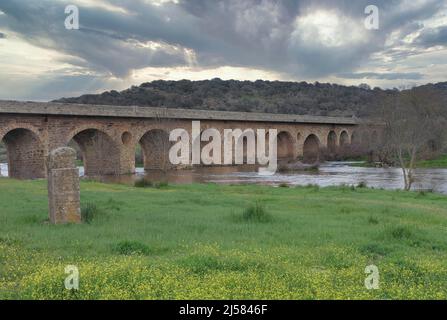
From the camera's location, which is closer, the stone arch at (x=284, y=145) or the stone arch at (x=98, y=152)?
the stone arch at (x=98, y=152)

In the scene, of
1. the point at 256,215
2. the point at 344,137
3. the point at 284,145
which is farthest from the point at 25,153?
the point at 344,137

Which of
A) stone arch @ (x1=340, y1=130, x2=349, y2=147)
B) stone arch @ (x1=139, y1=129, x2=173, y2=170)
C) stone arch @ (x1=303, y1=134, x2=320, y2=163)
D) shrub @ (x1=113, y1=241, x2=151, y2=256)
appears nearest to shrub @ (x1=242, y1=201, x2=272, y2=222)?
shrub @ (x1=113, y1=241, x2=151, y2=256)

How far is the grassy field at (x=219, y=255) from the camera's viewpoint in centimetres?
475

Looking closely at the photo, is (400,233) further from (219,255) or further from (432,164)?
(432,164)

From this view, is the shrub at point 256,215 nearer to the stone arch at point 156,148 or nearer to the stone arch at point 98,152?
the stone arch at point 98,152

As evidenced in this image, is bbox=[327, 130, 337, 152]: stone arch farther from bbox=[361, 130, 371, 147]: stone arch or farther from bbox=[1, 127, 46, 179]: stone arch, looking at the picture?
bbox=[1, 127, 46, 179]: stone arch

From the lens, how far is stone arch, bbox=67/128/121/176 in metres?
38.0

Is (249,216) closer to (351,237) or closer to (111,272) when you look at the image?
(351,237)

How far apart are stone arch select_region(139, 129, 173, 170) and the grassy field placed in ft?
104

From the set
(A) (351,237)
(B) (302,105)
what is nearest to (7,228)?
(A) (351,237)

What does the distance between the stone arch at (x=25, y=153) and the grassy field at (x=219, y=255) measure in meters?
21.1

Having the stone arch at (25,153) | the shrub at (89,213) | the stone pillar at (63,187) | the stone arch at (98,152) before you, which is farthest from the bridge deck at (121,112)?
the stone pillar at (63,187)

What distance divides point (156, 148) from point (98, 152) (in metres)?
7.30

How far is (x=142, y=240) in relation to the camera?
7527 millimetres
